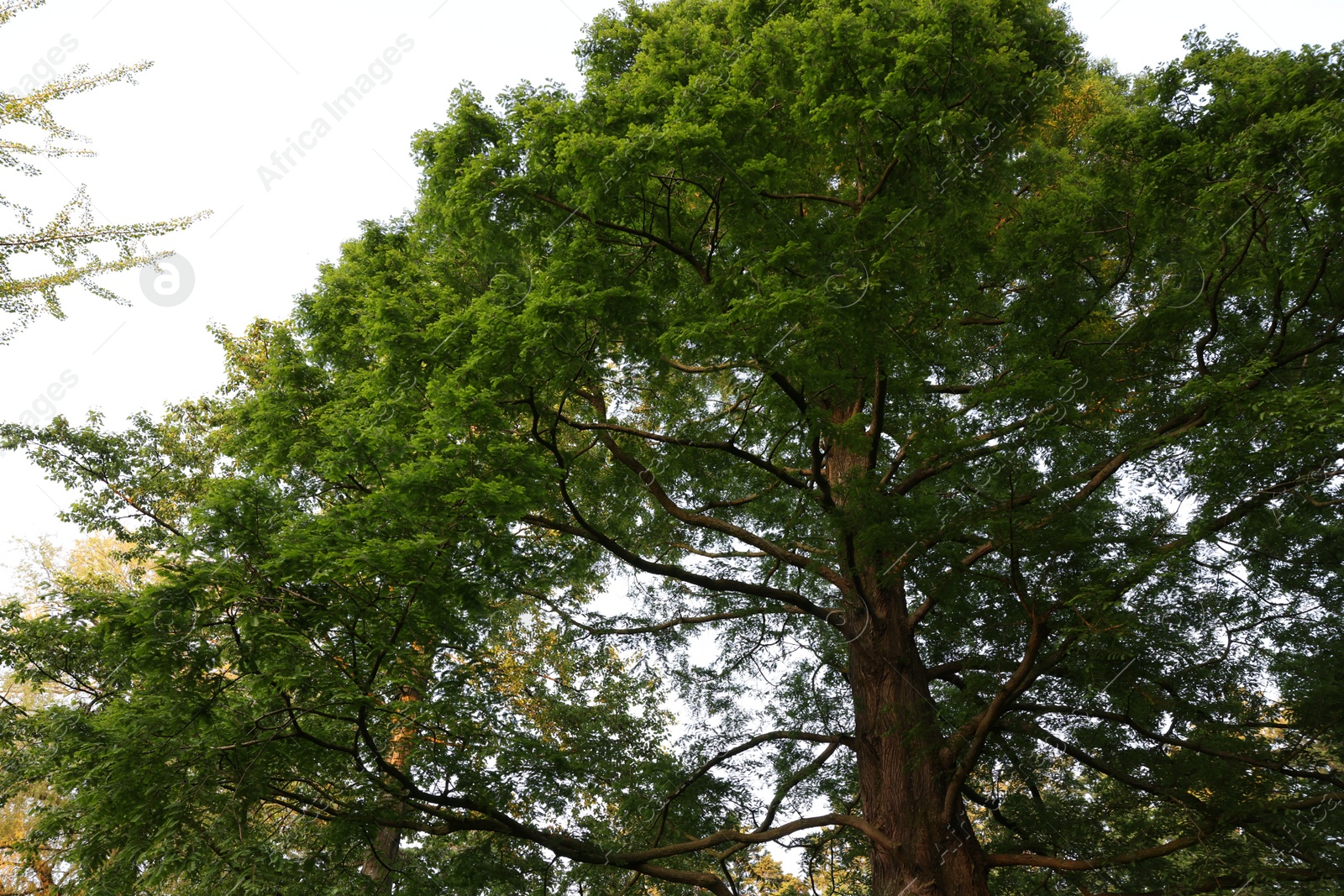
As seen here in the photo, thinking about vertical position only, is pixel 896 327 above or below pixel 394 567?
above

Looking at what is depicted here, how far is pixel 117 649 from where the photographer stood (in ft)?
15.6

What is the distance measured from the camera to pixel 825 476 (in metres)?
6.97

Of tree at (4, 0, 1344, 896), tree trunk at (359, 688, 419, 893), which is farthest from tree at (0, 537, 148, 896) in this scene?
tree at (4, 0, 1344, 896)

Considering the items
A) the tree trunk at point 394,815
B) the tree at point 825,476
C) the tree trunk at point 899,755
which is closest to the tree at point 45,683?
the tree trunk at point 394,815

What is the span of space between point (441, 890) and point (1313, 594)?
825 cm

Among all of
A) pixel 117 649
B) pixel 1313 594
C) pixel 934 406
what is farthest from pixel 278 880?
pixel 1313 594

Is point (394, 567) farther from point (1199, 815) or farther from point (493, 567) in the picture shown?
point (1199, 815)

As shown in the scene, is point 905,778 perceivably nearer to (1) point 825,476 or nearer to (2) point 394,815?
(1) point 825,476

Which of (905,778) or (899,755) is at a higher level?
(899,755)

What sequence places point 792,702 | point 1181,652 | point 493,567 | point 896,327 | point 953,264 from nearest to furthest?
point 493,567, point 896,327, point 953,264, point 1181,652, point 792,702

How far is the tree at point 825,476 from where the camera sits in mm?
4891

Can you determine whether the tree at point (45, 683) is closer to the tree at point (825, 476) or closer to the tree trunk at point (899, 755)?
the tree at point (825, 476)

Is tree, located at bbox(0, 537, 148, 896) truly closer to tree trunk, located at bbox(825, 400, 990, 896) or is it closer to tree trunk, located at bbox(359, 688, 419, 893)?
tree trunk, located at bbox(359, 688, 419, 893)

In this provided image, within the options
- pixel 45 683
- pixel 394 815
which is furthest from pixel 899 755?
pixel 45 683
